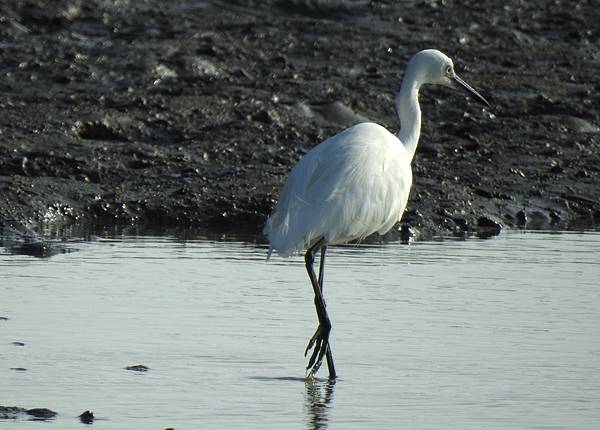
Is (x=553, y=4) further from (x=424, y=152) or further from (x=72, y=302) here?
(x=72, y=302)

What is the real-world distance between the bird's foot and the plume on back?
439mm

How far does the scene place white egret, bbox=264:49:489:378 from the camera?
7.74 m

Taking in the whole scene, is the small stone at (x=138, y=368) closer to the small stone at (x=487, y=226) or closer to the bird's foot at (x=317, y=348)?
the bird's foot at (x=317, y=348)

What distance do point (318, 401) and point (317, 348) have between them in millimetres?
675

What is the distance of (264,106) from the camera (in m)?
15.1

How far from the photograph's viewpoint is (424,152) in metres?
14.4

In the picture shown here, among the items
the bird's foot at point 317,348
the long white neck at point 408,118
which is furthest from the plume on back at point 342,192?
the long white neck at point 408,118

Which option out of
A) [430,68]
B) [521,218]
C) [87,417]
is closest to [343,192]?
[430,68]

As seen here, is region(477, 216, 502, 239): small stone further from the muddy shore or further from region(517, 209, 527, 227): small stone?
region(517, 209, 527, 227): small stone

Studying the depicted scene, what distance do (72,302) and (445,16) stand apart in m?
12.3

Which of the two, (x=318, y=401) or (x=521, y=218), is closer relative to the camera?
(x=318, y=401)

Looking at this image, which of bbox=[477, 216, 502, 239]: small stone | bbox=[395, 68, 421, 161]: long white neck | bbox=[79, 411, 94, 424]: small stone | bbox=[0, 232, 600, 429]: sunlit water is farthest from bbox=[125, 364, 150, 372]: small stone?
bbox=[477, 216, 502, 239]: small stone

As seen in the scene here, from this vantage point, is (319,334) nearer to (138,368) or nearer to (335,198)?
Answer: (335,198)

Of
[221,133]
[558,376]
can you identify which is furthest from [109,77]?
[558,376]
